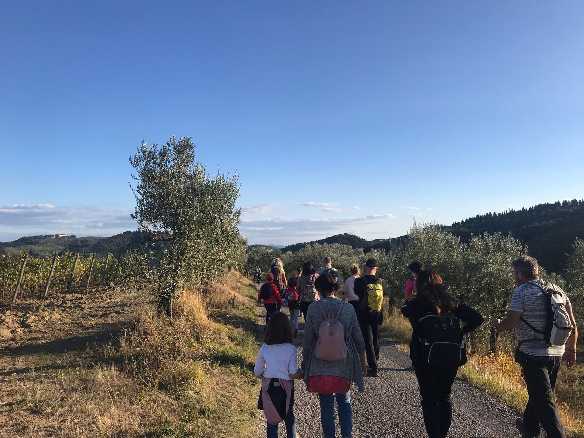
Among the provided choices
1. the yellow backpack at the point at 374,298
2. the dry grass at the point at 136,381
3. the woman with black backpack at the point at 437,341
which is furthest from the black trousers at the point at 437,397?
the yellow backpack at the point at 374,298

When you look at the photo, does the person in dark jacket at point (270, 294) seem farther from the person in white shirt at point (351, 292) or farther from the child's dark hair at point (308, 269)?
the person in white shirt at point (351, 292)

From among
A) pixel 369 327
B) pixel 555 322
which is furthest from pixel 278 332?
pixel 369 327

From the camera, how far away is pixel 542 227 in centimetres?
10794

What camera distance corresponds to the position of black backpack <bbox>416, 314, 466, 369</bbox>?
16.3ft

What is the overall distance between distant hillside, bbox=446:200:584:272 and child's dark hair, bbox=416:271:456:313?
166 feet

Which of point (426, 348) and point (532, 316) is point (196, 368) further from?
point (532, 316)

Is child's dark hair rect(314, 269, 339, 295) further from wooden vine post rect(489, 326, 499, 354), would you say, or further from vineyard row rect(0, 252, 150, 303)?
vineyard row rect(0, 252, 150, 303)

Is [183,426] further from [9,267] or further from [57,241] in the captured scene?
[57,241]

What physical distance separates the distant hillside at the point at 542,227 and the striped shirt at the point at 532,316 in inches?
1959

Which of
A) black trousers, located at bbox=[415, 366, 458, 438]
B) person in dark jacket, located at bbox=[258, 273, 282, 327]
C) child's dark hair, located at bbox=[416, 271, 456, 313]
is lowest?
black trousers, located at bbox=[415, 366, 458, 438]

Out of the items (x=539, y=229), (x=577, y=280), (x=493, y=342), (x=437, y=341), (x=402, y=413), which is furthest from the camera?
(x=539, y=229)

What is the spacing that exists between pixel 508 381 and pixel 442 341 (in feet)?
23.3

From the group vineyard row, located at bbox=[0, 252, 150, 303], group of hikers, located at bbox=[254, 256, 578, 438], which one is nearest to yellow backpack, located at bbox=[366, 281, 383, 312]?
group of hikers, located at bbox=[254, 256, 578, 438]

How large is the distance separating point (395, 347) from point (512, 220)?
5342 inches
